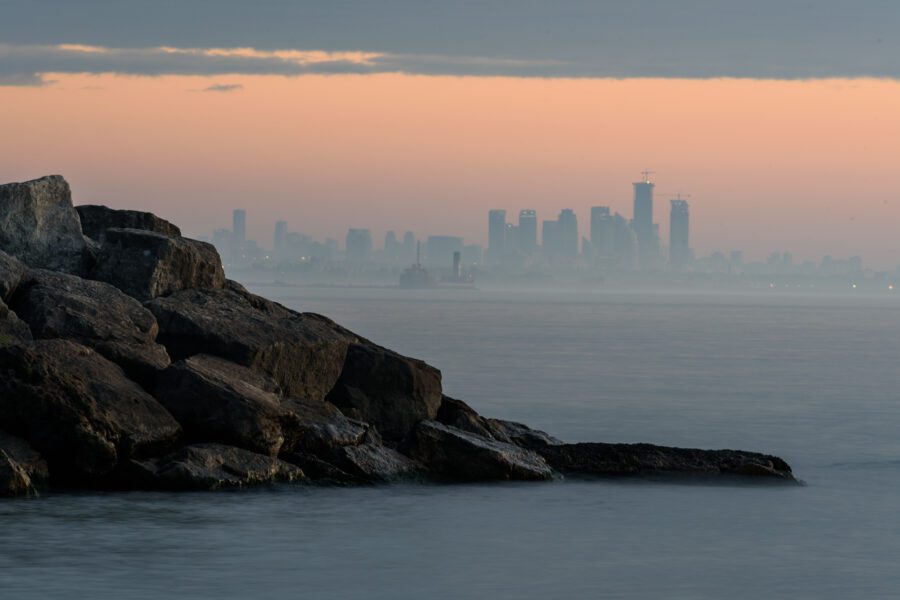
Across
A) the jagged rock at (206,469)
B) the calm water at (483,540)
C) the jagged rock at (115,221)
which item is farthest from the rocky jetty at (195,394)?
the jagged rock at (115,221)

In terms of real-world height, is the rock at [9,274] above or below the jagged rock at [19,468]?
above

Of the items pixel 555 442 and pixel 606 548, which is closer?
pixel 606 548

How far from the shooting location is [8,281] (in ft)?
87.3

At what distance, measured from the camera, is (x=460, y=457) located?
2586 centimetres

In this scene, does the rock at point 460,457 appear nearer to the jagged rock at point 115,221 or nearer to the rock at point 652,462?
the rock at point 652,462

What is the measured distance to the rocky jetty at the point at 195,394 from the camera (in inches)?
904

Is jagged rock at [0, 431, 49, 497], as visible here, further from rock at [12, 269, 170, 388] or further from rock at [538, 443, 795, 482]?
rock at [538, 443, 795, 482]

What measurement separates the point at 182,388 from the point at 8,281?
4.73 metres

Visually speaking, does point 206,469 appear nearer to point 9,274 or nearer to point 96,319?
point 96,319

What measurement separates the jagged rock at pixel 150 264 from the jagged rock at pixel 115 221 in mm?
2177

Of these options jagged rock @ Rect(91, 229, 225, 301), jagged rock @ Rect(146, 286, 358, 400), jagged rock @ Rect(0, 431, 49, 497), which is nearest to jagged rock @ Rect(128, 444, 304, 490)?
jagged rock @ Rect(0, 431, 49, 497)

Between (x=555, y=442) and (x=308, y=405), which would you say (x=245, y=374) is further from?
(x=555, y=442)

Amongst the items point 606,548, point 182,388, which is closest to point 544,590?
point 606,548

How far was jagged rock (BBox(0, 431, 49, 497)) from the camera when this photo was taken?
22.0 m
